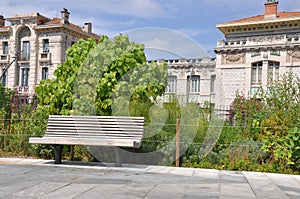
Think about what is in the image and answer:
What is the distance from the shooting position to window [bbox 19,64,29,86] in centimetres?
3391

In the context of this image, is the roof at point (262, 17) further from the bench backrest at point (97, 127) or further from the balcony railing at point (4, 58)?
the bench backrest at point (97, 127)

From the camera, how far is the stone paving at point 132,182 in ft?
16.5

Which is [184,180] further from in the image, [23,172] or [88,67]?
[88,67]

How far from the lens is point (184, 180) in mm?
6418

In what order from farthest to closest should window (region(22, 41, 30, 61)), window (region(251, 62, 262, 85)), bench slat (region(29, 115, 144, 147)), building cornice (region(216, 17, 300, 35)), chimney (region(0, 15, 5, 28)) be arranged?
chimney (region(0, 15, 5, 28)) → window (region(22, 41, 30, 61)) → window (region(251, 62, 262, 85)) → building cornice (region(216, 17, 300, 35)) → bench slat (region(29, 115, 144, 147))

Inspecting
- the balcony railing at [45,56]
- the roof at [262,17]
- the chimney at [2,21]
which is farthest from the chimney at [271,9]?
the chimney at [2,21]

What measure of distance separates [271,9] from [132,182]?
77.8 ft

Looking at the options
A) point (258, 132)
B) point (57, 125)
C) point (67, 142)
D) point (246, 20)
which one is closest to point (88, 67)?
point (57, 125)

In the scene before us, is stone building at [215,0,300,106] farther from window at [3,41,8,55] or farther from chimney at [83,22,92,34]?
window at [3,41,8,55]

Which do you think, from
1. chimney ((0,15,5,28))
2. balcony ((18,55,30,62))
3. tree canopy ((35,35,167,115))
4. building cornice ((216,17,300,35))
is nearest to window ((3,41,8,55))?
balcony ((18,55,30,62))

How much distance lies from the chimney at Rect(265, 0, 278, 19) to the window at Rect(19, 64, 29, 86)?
20696 millimetres

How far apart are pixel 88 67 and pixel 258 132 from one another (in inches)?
178

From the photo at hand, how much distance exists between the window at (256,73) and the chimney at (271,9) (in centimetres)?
367

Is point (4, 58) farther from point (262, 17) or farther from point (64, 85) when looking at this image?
point (64, 85)
